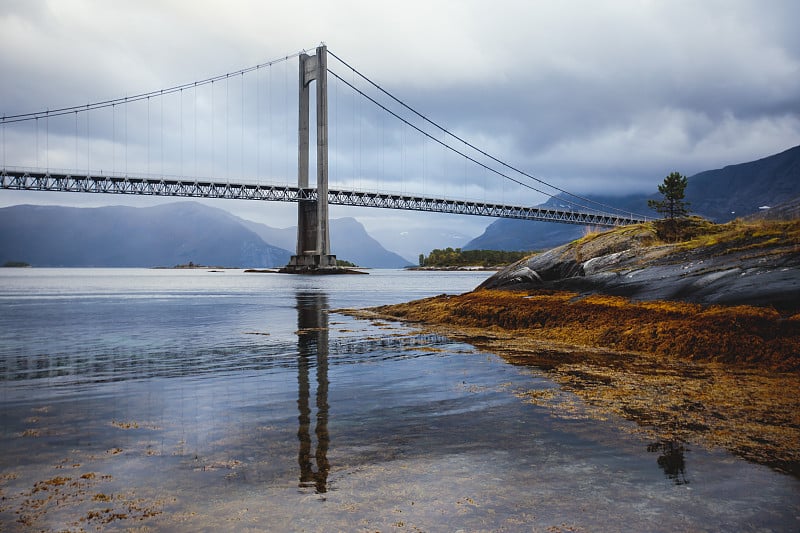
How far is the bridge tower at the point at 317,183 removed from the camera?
311ft

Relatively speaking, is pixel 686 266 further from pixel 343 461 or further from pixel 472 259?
pixel 472 259

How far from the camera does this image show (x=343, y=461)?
203 inches

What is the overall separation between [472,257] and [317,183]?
300 ft

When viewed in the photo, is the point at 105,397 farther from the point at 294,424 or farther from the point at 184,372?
the point at 294,424

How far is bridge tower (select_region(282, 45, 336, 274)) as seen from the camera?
94875mm

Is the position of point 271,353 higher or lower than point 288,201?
lower

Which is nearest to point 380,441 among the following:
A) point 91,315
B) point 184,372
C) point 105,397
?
point 105,397

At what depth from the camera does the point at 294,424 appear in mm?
6535

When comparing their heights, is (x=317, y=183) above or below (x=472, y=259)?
above

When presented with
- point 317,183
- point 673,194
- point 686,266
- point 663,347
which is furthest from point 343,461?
point 317,183

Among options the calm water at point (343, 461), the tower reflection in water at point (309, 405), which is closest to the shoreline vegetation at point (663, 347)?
the calm water at point (343, 461)

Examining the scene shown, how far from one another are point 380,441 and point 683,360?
7.84m

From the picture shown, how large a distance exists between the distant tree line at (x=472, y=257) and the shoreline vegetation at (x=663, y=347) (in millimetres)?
140444

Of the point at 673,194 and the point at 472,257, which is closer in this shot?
the point at 673,194
